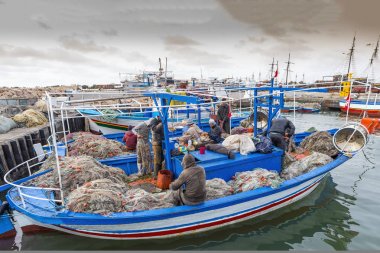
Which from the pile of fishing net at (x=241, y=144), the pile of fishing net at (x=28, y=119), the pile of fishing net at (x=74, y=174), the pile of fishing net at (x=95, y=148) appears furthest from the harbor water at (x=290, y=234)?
the pile of fishing net at (x=28, y=119)

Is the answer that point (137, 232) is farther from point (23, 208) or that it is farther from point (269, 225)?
point (269, 225)

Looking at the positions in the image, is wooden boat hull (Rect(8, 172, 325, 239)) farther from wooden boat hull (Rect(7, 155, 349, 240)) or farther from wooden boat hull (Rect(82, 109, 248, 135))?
wooden boat hull (Rect(82, 109, 248, 135))

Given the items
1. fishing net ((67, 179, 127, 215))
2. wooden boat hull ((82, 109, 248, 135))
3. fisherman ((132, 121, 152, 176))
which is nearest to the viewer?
fishing net ((67, 179, 127, 215))

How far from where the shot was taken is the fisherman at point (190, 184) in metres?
5.02

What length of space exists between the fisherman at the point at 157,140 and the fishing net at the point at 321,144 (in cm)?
601

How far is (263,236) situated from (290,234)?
739mm

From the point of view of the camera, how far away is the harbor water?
18.5 ft

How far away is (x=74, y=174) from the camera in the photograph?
19.5ft

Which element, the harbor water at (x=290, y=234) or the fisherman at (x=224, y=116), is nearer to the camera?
the harbor water at (x=290, y=234)

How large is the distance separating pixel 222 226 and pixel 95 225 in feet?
10.0

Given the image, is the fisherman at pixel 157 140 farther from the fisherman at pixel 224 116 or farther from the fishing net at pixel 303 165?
the fishing net at pixel 303 165

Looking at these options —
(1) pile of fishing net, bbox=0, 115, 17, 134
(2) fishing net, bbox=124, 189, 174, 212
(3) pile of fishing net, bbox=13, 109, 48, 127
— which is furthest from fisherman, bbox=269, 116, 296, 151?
(3) pile of fishing net, bbox=13, 109, 48, 127

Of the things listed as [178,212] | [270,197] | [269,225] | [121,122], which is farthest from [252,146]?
[121,122]

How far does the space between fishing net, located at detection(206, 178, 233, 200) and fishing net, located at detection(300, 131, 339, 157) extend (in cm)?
488
